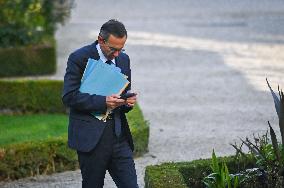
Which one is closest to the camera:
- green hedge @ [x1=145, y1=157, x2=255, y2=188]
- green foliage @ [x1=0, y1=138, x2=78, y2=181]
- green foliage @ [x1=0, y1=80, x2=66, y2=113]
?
green hedge @ [x1=145, y1=157, x2=255, y2=188]

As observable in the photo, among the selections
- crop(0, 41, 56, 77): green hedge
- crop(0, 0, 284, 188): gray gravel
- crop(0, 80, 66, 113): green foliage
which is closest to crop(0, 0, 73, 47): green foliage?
crop(0, 41, 56, 77): green hedge

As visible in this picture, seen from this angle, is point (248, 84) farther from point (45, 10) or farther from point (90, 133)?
point (90, 133)

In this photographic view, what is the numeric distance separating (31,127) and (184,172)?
13.9ft

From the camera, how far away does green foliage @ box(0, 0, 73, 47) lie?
44.1 feet

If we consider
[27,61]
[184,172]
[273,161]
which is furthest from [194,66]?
[273,161]

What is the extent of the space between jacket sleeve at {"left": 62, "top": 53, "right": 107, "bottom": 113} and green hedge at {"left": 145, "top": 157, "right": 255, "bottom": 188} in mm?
815

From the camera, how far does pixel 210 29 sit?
1730cm

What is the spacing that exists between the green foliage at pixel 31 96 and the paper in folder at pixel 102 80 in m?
5.56

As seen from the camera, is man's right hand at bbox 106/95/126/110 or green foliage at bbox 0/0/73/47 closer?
man's right hand at bbox 106/95/126/110

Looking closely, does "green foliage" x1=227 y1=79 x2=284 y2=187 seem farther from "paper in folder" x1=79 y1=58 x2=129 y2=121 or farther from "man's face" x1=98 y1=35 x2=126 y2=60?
"man's face" x1=98 y1=35 x2=126 y2=60

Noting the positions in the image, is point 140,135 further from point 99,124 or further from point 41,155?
point 99,124

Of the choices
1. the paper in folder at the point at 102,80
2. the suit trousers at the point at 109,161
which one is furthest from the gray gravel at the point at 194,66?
the paper in folder at the point at 102,80

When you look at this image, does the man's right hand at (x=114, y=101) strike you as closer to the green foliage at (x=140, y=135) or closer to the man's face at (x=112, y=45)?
the man's face at (x=112, y=45)

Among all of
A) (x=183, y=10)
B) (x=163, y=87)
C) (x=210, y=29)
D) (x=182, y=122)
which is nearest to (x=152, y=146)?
(x=182, y=122)
